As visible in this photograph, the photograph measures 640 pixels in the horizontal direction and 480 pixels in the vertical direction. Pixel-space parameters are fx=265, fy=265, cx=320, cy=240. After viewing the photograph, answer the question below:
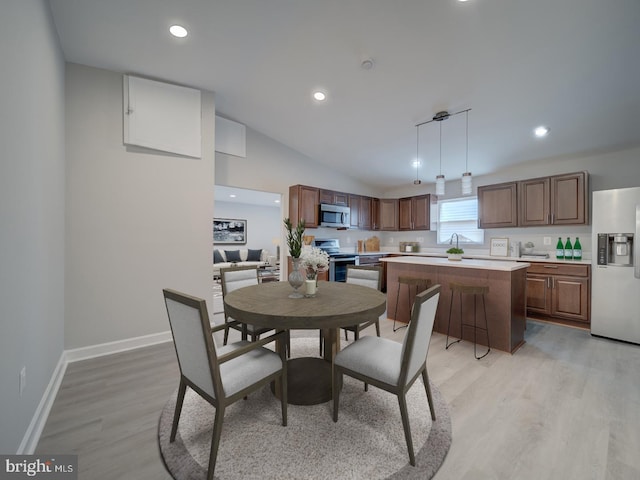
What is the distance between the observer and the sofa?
7621 millimetres

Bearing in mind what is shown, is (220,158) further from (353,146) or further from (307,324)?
(307,324)

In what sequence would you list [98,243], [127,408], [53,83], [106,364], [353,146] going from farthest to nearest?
[353,146] → [98,243] → [106,364] → [53,83] → [127,408]

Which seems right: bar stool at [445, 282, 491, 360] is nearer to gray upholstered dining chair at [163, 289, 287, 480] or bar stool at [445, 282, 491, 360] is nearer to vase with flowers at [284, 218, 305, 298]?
vase with flowers at [284, 218, 305, 298]

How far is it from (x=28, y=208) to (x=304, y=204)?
353cm

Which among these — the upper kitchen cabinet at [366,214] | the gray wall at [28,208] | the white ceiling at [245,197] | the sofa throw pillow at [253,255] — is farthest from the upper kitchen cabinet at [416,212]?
the gray wall at [28,208]

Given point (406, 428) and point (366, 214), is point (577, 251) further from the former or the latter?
point (406, 428)

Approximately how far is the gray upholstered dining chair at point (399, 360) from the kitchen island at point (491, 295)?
162 centimetres

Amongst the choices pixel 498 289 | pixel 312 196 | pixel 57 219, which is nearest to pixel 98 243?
pixel 57 219

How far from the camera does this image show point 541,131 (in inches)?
136

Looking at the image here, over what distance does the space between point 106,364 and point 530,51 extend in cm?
477

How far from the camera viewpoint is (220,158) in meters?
4.06

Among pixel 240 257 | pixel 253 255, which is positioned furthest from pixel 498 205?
pixel 240 257

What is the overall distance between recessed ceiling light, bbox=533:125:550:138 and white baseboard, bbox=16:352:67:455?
5440mm

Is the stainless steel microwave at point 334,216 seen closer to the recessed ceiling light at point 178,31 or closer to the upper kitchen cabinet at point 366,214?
the upper kitchen cabinet at point 366,214
